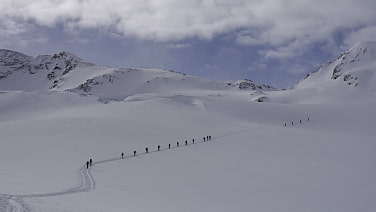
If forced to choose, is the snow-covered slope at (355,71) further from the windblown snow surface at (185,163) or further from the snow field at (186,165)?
the snow field at (186,165)

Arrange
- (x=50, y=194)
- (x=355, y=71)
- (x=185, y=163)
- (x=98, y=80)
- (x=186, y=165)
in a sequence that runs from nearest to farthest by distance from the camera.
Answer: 1. (x=50, y=194)
2. (x=186, y=165)
3. (x=185, y=163)
4. (x=98, y=80)
5. (x=355, y=71)

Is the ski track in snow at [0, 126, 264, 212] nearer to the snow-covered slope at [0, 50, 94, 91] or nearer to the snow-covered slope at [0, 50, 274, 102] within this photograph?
the snow-covered slope at [0, 50, 274, 102]

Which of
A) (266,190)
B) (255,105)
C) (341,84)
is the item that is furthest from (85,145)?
(341,84)

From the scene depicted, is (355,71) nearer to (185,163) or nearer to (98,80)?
(98,80)

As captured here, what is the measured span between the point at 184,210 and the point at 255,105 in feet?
221

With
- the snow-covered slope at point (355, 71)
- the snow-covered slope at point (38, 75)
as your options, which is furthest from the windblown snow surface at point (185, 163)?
the snow-covered slope at point (38, 75)

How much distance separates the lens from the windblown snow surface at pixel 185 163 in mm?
16206

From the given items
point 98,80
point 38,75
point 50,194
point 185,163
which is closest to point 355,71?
point 98,80

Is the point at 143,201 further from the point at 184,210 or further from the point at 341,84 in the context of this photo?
the point at 341,84

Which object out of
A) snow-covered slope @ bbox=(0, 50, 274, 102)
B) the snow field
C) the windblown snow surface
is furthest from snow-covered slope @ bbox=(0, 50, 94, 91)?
the snow field

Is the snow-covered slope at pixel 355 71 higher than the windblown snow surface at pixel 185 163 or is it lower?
higher

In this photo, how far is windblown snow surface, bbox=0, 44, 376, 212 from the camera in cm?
1621

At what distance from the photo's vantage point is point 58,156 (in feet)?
97.9

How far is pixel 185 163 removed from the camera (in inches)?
1128
